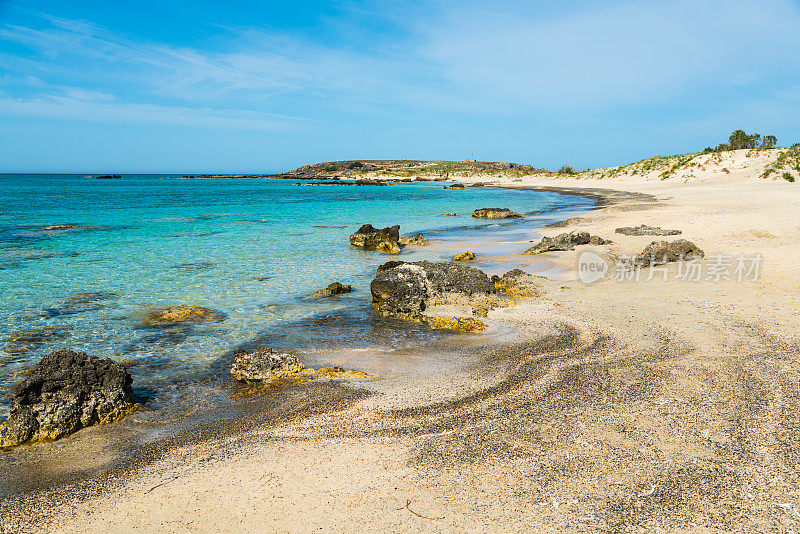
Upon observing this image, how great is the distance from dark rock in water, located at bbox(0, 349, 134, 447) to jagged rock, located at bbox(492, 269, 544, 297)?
810cm

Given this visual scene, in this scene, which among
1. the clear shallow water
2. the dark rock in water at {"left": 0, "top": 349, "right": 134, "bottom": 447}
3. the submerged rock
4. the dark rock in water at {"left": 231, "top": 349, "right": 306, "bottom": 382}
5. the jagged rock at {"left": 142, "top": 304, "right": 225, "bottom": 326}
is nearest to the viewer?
the dark rock in water at {"left": 0, "top": 349, "right": 134, "bottom": 447}

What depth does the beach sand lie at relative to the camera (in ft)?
12.6

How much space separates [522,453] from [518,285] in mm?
7452

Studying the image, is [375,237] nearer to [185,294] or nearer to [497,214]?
[185,294]

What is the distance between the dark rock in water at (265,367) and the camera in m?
6.87

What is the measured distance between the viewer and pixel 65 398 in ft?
18.7

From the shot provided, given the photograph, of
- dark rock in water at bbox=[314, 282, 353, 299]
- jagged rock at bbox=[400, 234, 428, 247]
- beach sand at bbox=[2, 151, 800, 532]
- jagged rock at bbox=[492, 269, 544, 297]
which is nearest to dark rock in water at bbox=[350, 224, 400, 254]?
jagged rock at bbox=[400, 234, 428, 247]

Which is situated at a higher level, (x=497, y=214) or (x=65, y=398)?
(x=497, y=214)

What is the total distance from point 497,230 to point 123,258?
18.2 metres

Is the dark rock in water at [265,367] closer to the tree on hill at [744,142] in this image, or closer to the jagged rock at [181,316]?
the jagged rock at [181,316]

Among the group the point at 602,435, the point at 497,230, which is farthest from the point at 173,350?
the point at 497,230

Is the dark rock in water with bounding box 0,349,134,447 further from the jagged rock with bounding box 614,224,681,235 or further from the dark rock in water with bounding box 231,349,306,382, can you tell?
the jagged rock with bounding box 614,224,681,235

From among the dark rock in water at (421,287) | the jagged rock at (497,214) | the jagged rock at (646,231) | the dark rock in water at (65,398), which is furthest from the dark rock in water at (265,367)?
the jagged rock at (497,214)

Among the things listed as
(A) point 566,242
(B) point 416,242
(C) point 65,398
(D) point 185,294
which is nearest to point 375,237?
(B) point 416,242
